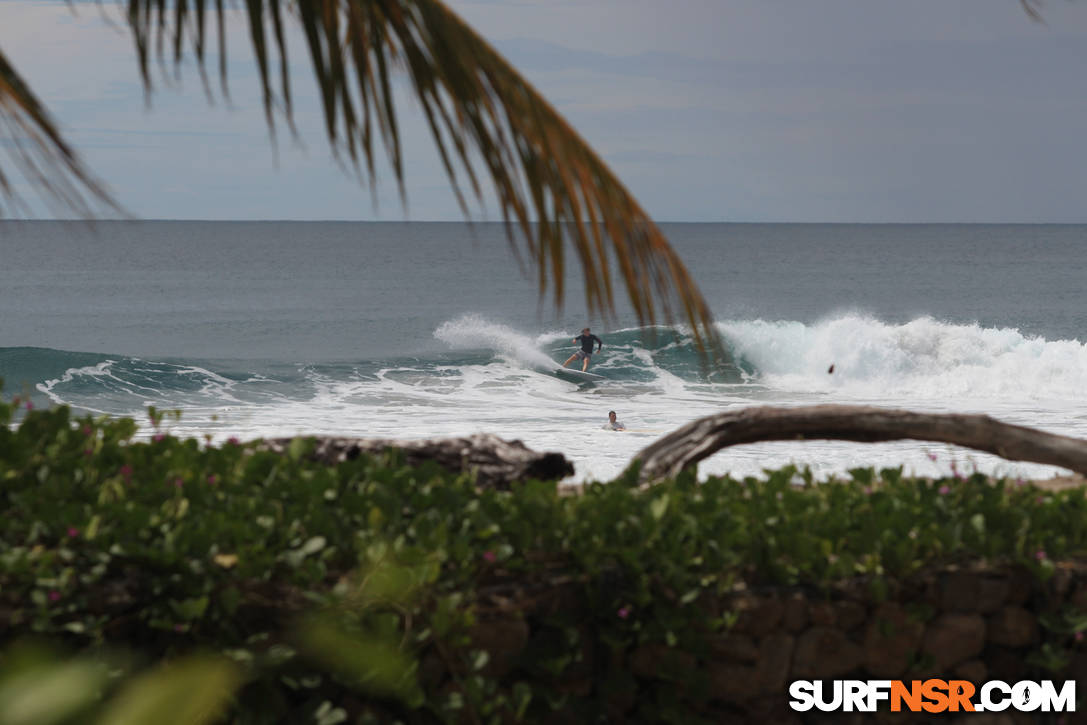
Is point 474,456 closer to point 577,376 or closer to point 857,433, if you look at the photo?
point 857,433

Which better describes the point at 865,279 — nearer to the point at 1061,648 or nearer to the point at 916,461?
the point at 916,461

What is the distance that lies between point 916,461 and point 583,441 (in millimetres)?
6080

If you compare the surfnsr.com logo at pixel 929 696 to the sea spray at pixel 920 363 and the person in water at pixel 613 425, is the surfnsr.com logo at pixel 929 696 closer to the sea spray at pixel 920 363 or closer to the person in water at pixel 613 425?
the person in water at pixel 613 425

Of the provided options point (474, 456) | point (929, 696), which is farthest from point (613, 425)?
point (929, 696)

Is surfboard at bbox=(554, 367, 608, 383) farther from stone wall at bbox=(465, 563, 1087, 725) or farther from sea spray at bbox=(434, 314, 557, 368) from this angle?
stone wall at bbox=(465, 563, 1087, 725)

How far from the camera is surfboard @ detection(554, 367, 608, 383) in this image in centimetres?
2842

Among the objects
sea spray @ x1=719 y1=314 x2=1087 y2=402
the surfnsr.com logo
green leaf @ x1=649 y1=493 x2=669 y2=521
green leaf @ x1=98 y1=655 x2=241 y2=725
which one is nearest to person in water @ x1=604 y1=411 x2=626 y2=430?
sea spray @ x1=719 y1=314 x2=1087 y2=402

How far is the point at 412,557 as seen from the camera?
3.21 metres

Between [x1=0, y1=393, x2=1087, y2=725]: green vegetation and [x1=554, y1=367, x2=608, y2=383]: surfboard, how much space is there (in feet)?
78.6

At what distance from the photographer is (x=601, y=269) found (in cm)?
214

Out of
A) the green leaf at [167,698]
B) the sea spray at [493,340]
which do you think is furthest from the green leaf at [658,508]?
the sea spray at [493,340]

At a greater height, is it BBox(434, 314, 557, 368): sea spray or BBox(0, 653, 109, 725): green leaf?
BBox(434, 314, 557, 368): sea spray

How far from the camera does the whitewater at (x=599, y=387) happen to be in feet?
70.0

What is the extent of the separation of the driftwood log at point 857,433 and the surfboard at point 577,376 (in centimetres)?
2243
